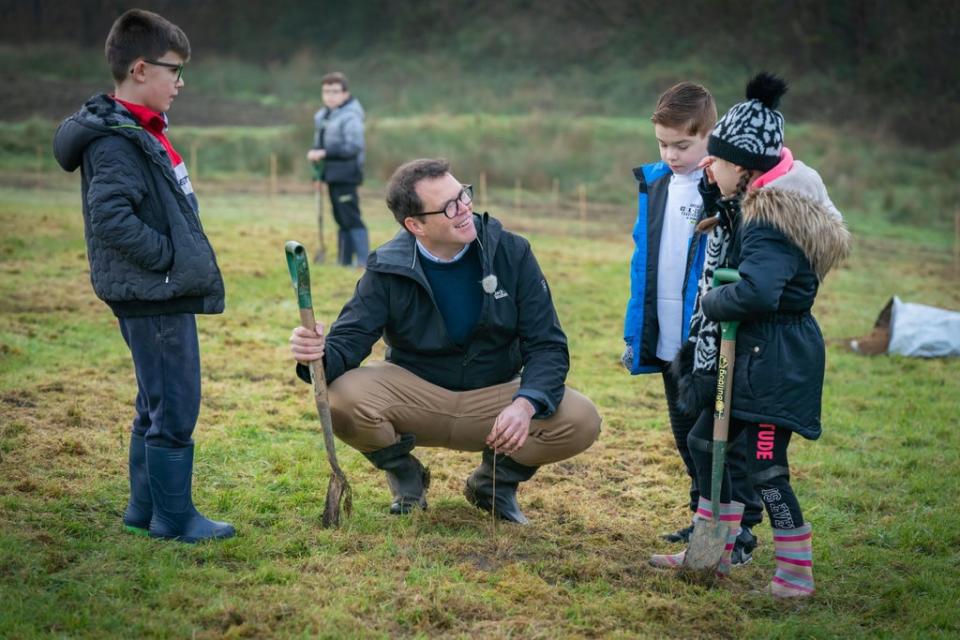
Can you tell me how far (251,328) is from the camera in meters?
9.20

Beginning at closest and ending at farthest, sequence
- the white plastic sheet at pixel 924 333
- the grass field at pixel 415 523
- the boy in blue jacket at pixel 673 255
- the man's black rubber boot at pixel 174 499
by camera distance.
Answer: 1. the grass field at pixel 415 523
2. the man's black rubber boot at pixel 174 499
3. the boy in blue jacket at pixel 673 255
4. the white plastic sheet at pixel 924 333

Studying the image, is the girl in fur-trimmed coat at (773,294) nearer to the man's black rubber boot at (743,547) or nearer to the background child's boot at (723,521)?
the background child's boot at (723,521)

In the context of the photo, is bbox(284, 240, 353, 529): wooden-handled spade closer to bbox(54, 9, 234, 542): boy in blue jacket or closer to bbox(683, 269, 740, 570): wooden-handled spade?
bbox(54, 9, 234, 542): boy in blue jacket

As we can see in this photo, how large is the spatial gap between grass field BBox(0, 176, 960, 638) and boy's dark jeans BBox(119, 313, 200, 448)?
1.49 feet

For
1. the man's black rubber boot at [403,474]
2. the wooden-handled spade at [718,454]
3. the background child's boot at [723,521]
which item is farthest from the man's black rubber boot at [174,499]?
the wooden-handled spade at [718,454]

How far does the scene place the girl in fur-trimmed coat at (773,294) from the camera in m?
3.97

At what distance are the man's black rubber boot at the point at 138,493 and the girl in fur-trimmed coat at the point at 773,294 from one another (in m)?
2.25

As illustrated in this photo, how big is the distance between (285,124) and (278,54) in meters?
12.9

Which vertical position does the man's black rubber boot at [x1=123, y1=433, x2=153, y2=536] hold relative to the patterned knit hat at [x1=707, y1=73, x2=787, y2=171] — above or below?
below

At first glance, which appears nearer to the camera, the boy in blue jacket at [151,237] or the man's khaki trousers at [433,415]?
the boy in blue jacket at [151,237]

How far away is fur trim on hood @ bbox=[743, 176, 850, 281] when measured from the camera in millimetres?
3955

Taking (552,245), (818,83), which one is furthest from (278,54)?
(552,245)

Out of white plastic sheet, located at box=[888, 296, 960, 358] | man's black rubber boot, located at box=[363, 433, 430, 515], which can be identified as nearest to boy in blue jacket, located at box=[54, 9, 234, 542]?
man's black rubber boot, located at box=[363, 433, 430, 515]

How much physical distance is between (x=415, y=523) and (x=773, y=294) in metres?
1.79
